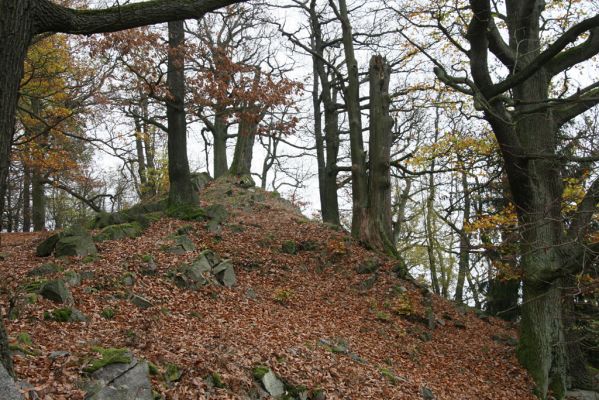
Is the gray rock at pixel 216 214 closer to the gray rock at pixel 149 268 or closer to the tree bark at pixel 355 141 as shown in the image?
the tree bark at pixel 355 141

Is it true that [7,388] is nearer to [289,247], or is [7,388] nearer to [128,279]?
[128,279]

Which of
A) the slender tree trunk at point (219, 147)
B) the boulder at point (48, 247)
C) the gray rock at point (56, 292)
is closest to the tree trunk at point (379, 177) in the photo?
the boulder at point (48, 247)

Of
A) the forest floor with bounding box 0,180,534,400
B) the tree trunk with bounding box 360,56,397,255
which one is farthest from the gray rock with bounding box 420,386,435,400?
the tree trunk with bounding box 360,56,397,255

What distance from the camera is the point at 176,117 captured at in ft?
43.5

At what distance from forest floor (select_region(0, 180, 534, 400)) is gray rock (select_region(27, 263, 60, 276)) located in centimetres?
16

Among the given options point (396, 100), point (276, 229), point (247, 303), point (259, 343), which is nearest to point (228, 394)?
point (259, 343)

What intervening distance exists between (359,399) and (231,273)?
4121 mm

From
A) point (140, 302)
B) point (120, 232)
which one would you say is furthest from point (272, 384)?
point (120, 232)

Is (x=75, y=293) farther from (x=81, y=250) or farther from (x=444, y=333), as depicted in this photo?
(x=444, y=333)

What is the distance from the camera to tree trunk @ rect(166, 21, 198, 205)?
12.9 m

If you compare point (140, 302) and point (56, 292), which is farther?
point (140, 302)

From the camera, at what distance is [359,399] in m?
7.35

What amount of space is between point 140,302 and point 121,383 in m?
2.69

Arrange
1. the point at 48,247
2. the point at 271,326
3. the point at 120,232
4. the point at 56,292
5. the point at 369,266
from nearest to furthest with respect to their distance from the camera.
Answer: the point at 56,292
the point at 271,326
the point at 48,247
the point at 120,232
the point at 369,266
